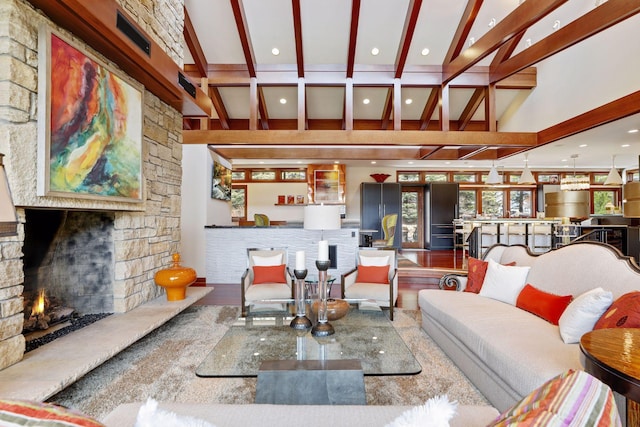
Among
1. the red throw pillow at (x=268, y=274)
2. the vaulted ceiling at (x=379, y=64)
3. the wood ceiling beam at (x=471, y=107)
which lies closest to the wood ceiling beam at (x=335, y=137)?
the vaulted ceiling at (x=379, y=64)

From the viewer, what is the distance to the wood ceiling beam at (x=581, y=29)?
3396mm

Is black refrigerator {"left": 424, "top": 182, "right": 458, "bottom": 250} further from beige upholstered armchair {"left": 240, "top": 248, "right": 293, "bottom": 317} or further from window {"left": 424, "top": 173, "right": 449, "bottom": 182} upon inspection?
beige upholstered armchair {"left": 240, "top": 248, "right": 293, "bottom": 317}

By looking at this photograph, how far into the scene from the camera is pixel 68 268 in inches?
119

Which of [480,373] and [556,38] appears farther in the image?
[556,38]

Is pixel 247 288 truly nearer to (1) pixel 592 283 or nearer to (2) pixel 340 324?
(2) pixel 340 324

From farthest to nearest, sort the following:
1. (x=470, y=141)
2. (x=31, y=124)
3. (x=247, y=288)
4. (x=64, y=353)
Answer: (x=470, y=141) < (x=247, y=288) < (x=64, y=353) < (x=31, y=124)

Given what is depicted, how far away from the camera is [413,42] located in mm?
5848

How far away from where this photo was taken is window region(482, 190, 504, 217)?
10695 millimetres

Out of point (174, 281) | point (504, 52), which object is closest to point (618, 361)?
point (174, 281)

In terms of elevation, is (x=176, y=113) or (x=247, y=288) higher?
(x=176, y=113)

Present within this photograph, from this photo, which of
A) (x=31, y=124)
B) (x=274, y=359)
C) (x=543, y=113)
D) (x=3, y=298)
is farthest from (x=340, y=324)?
(x=543, y=113)

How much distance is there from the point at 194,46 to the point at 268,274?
398 centimetres

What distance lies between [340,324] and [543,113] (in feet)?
20.0

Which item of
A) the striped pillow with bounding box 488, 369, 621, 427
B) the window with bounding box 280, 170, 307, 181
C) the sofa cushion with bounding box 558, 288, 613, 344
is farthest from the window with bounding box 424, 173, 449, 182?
the striped pillow with bounding box 488, 369, 621, 427
